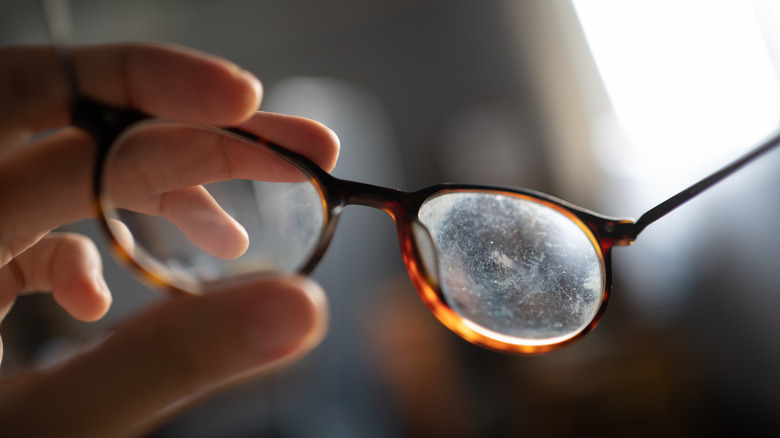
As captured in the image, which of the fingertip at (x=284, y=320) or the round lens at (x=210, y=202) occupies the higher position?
the round lens at (x=210, y=202)

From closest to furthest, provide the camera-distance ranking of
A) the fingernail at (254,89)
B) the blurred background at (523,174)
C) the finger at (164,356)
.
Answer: the finger at (164,356) < the fingernail at (254,89) < the blurred background at (523,174)

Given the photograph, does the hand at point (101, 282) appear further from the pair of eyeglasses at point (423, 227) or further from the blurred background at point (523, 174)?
the blurred background at point (523, 174)

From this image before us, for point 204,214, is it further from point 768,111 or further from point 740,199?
point 768,111

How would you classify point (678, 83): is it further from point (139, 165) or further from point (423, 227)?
point (139, 165)

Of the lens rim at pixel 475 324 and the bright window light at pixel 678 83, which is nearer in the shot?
the lens rim at pixel 475 324

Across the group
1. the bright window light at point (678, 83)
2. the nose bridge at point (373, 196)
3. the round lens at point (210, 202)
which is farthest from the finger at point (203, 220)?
the bright window light at point (678, 83)

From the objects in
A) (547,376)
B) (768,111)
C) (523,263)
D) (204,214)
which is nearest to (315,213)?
(204,214)

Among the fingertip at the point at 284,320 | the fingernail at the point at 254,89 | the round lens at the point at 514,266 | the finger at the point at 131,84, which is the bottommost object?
the round lens at the point at 514,266

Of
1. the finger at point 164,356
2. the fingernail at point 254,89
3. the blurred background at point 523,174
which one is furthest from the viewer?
the blurred background at point 523,174
